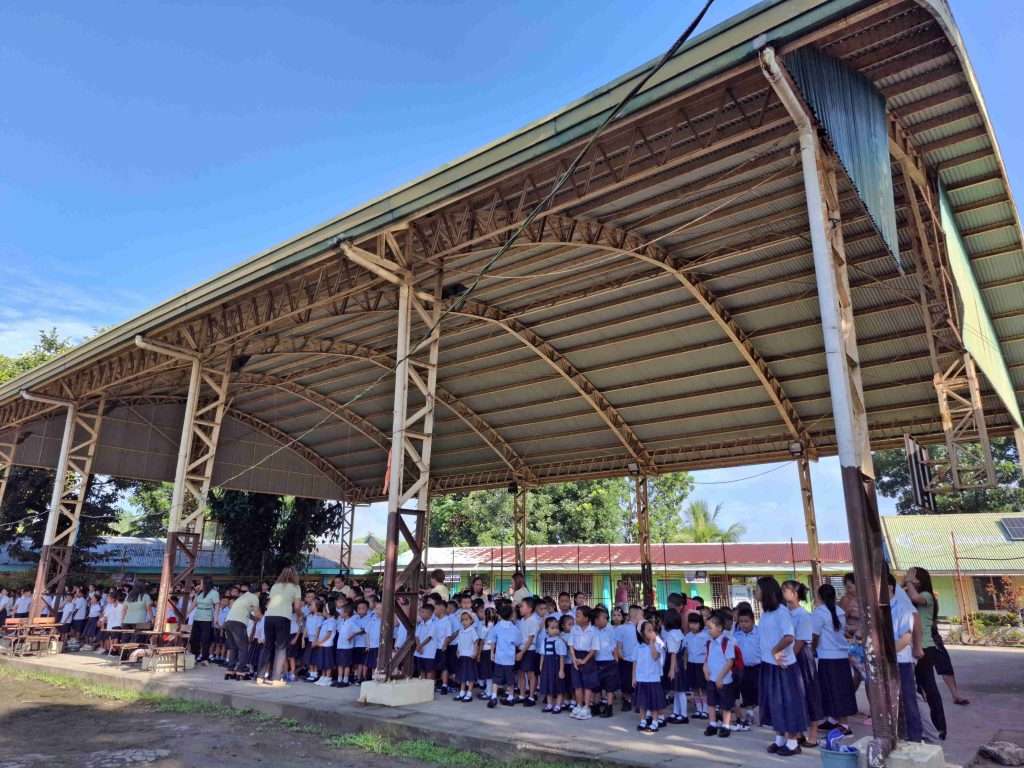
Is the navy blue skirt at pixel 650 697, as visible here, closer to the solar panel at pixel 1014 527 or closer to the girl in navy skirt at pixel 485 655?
the girl in navy skirt at pixel 485 655

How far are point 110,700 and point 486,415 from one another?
12.6 metres

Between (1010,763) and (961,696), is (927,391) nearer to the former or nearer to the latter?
(961,696)

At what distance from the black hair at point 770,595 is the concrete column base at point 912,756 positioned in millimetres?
1465

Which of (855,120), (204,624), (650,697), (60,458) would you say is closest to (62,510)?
(60,458)

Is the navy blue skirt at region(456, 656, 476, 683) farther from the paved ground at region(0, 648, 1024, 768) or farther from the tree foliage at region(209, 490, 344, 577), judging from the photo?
the tree foliage at region(209, 490, 344, 577)

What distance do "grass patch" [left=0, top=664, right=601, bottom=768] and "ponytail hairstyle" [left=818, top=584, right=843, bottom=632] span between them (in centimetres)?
282

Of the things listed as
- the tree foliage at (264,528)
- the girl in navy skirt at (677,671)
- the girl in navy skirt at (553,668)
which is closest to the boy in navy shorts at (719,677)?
the girl in navy skirt at (677,671)

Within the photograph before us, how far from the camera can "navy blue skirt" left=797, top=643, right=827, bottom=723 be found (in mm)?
6215

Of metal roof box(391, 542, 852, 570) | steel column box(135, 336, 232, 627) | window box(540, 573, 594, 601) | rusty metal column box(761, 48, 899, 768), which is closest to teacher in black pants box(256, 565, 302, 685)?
steel column box(135, 336, 232, 627)

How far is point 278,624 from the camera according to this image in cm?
976

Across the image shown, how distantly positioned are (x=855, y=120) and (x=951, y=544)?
21224 millimetres

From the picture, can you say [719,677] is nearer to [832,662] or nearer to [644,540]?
[832,662]

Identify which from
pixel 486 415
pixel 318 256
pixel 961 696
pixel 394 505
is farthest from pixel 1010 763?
pixel 486 415

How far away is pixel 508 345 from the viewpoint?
17.1 m
